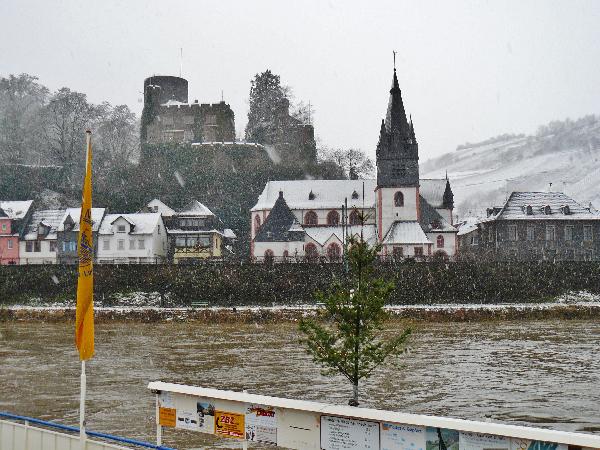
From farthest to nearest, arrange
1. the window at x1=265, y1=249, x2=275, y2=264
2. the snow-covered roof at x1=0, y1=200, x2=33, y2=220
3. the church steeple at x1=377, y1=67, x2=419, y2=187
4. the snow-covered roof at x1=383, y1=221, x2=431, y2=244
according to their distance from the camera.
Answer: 1. the snow-covered roof at x1=0, y1=200, x2=33, y2=220
2. the church steeple at x1=377, y1=67, x2=419, y2=187
3. the snow-covered roof at x1=383, y1=221, x2=431, y2=244
4. the window at x1=265, y1=249, x2=275, y2=264

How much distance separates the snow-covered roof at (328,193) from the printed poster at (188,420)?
6728 centimetres

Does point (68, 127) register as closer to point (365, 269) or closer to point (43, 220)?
point (43, 220)

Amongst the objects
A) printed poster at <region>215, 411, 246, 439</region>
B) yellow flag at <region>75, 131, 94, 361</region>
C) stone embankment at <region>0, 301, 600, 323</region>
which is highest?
yellow flag at <region>75, 131, 94, 361</region>

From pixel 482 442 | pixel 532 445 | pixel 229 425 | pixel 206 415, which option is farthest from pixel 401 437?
pixel 206 415

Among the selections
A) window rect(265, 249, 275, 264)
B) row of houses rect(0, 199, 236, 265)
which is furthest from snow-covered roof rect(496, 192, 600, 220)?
row of houses rect(0, 199, 236, 265)

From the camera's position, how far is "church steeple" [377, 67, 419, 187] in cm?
7312

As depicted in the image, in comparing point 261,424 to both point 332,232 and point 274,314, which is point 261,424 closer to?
point 274,314

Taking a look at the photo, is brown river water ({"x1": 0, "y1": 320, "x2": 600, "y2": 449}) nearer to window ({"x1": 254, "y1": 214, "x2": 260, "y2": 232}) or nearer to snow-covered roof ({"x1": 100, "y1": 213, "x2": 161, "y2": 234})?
snow-covered roof ({"x1": 100, "y1": 213, "x2": 161, "y2": 234})

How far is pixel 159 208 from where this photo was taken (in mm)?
78938

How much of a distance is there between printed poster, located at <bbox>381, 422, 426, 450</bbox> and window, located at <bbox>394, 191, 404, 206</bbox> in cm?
6460

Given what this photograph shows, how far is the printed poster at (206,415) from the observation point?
1044 cm

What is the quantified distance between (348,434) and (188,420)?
255cm

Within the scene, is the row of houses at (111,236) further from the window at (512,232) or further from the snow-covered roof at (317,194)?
the window at (512,232)

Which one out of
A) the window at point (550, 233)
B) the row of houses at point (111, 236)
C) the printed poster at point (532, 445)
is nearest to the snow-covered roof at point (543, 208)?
the window at point (550, 233)
